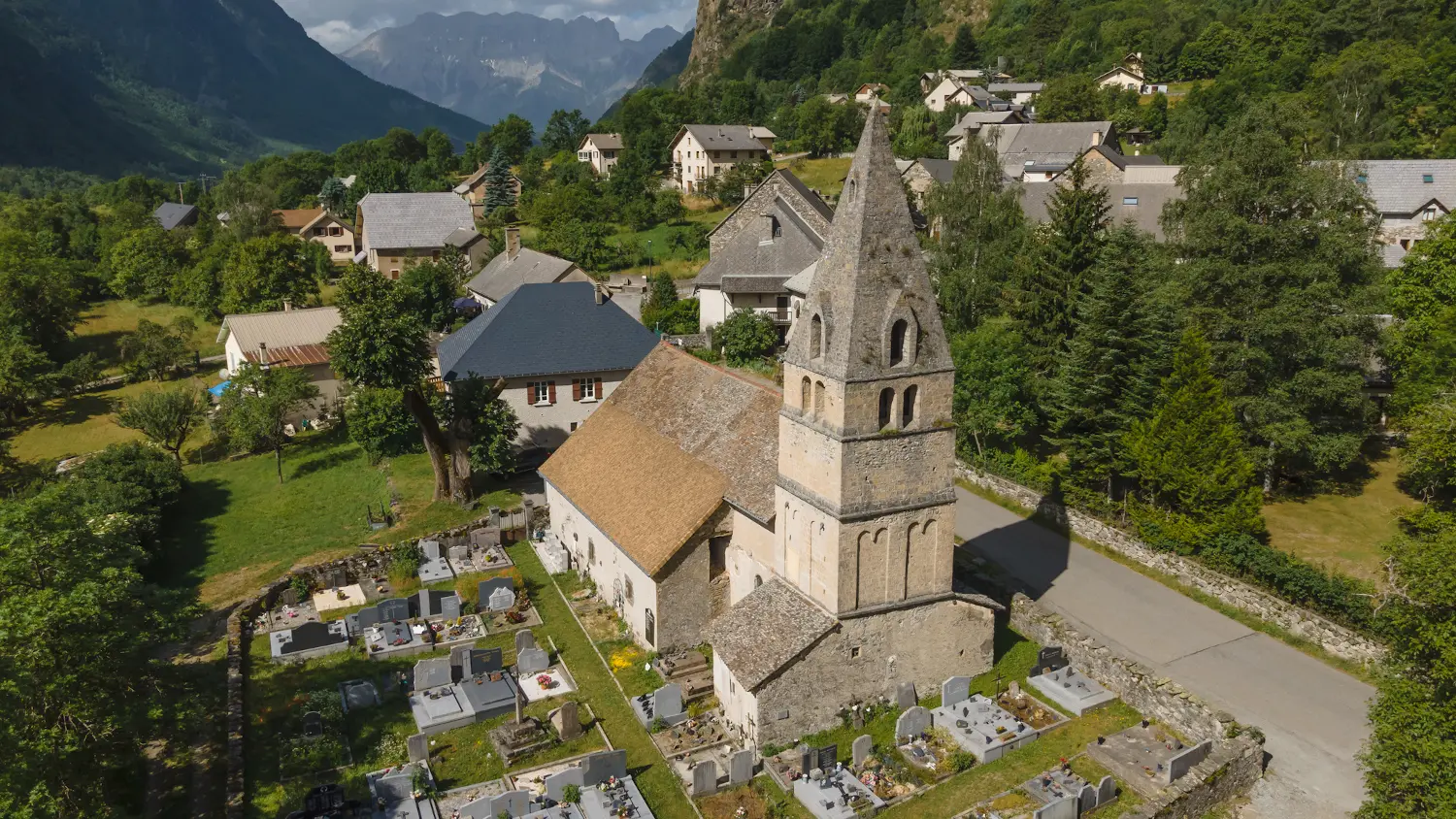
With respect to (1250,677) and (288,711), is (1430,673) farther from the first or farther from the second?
(288,711)

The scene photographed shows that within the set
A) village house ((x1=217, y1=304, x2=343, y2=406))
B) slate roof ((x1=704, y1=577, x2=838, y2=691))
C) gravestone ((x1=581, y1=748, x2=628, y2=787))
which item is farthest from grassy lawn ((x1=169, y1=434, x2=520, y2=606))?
gravestone ((x1=581, y1=748, x2=628, y2=787))

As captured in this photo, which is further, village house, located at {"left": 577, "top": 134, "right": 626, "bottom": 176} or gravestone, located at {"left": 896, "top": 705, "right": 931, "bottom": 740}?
village house, located at {"left": 577, "top": 134, "right": 626, "bottom": 176}

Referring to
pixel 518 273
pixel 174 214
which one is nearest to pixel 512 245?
pixel 518 273

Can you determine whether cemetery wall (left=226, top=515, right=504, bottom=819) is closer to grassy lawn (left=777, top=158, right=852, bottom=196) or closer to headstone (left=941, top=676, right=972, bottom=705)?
headstone (left=941, top=676, right=972, bottom=705)

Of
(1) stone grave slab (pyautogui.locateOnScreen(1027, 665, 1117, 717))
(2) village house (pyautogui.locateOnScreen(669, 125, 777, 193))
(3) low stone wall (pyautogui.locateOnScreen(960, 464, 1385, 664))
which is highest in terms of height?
(2) village house (pyautogui.locateOnScreen(669, 125, 777, 193))

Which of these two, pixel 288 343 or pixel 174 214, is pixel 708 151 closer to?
pixel 288 343
